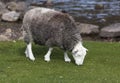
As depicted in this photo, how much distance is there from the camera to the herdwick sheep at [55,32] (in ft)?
49.6

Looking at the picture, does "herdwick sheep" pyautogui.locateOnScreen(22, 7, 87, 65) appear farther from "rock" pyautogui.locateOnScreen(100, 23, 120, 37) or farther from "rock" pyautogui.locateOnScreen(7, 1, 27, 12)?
"rock" pyautogui.locateOnScreen(7, 1, 27, 12)

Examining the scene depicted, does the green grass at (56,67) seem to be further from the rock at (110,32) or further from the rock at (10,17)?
the rock at (10,17)

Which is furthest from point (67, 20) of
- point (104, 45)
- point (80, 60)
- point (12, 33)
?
point (12, 33)

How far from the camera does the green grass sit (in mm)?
13266

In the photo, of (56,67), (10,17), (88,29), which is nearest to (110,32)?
(88,29)

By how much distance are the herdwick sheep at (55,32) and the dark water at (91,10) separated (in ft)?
56.0

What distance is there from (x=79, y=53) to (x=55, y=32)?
3.61 ft

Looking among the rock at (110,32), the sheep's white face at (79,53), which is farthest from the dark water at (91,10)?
the sheep's white face at (79,53)

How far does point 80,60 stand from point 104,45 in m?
4.02

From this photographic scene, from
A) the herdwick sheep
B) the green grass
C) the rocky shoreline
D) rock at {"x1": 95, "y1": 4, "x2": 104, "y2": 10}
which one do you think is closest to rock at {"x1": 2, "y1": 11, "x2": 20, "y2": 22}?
the rocky shoreline

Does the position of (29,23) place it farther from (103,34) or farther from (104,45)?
(103,34)

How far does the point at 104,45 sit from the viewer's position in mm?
18891

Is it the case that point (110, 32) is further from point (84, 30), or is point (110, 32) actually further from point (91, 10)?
point (91, 10)

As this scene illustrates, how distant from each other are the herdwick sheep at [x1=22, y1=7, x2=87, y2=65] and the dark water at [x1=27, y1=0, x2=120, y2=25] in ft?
56.0
